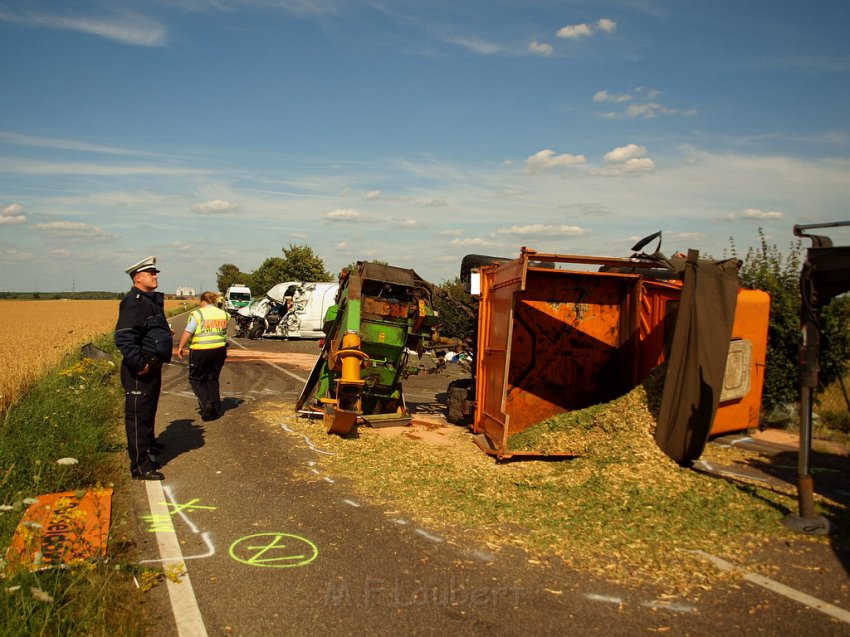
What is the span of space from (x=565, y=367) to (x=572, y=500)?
3.49 m

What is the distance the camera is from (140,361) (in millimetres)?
6832

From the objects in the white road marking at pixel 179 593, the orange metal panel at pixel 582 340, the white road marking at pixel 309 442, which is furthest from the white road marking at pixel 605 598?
the orange metal panel at pixel 582 340

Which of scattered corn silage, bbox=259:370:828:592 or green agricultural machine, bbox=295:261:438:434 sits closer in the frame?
scattered corn silage, bbox=259:370:828:592

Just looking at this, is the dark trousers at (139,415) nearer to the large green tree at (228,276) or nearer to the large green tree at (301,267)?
the large green tree at (301,267)

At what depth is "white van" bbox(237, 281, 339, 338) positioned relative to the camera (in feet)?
93.2

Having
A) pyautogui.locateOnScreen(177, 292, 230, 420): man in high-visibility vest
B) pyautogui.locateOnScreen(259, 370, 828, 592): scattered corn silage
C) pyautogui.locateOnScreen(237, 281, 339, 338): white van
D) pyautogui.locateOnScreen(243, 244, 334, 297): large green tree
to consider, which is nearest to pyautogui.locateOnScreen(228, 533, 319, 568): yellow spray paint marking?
pyautogui.locateOnScreen(259, 370, 828, 592): scattered corn silage

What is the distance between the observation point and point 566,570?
468 centimetres

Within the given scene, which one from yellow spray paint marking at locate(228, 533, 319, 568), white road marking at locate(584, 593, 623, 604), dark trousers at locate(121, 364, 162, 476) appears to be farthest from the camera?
dark trousers at locate(121, 364, 162, 476)

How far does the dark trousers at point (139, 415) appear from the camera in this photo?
6762mm

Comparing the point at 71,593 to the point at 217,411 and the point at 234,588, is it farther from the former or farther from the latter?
the point at 217,411

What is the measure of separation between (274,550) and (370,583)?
95 cm

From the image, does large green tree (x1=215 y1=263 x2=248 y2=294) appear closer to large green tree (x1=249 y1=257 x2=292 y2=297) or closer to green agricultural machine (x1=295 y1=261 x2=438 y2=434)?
large green tree (x1=249 y1=257 x2=292 y2=297)

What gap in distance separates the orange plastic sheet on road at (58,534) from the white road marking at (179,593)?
43cm

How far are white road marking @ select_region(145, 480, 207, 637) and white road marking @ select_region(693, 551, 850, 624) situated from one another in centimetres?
353
